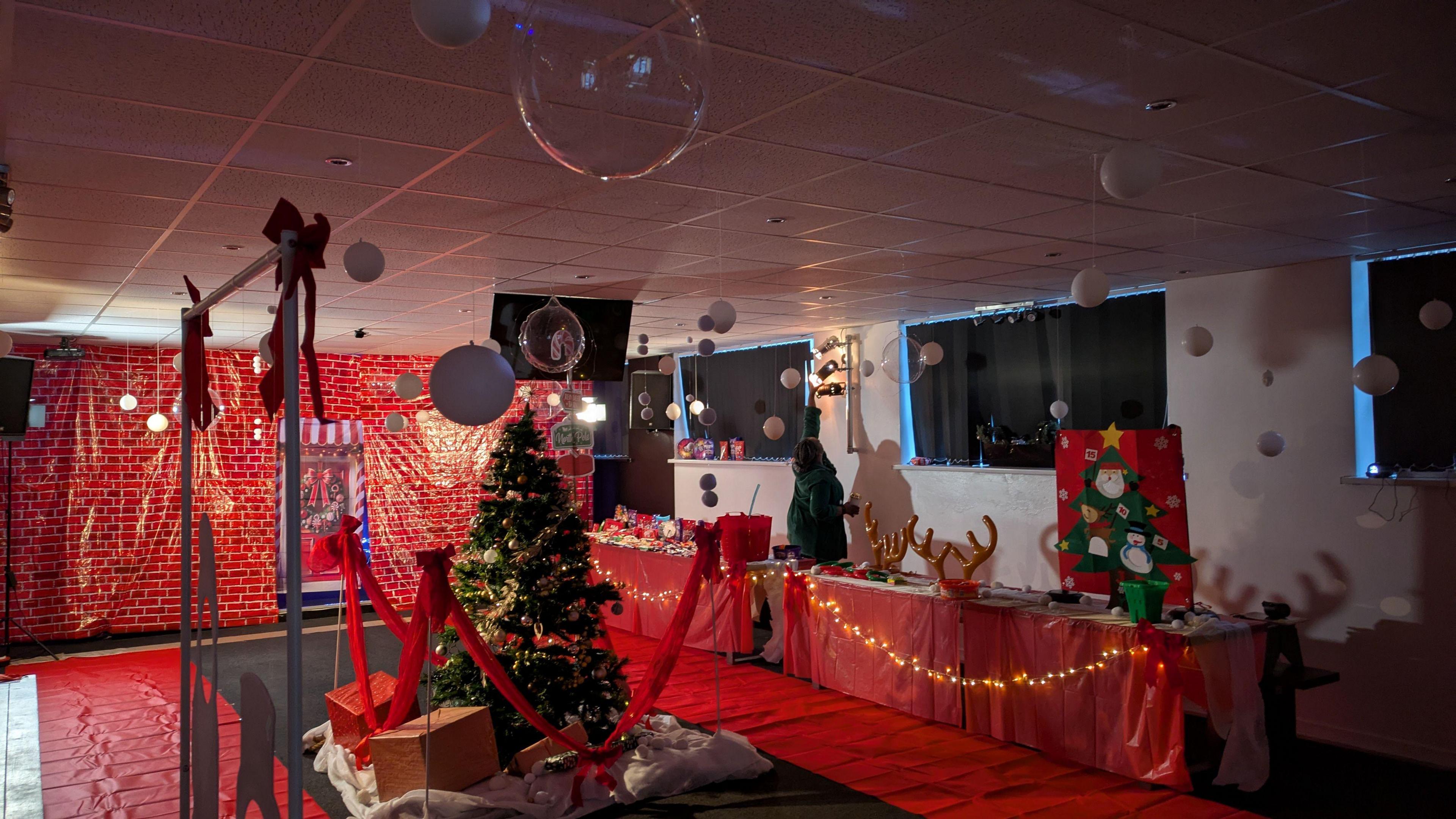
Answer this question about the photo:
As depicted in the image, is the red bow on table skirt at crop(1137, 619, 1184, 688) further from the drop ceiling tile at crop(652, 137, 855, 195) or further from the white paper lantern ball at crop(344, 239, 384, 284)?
the white paper lantern ball at crop(344, 239, 384, 284)

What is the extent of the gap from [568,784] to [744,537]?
113 inches

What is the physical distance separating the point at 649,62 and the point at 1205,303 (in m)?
5.76

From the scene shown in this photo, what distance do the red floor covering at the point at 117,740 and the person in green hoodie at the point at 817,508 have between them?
438cm

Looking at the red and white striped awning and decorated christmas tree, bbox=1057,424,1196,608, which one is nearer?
decorated christmas tree, bbox=1057,424,1196,608

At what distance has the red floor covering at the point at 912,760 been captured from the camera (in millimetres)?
4359

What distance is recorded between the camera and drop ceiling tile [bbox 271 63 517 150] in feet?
8.86

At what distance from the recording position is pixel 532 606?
5.00 metres

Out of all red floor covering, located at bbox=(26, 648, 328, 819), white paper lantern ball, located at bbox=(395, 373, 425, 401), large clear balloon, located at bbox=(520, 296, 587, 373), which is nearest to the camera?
red floor covering, located at bbox=(26, 648, 328, 819)

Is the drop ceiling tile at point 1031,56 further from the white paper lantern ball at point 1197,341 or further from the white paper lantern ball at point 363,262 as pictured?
the white paper lantern ball at point 1197,341

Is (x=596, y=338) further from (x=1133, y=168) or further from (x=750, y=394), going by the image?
(x=1133, y=168)

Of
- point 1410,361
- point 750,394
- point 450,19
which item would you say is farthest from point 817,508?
point 450,19

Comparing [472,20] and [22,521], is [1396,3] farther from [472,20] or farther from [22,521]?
[22,521]

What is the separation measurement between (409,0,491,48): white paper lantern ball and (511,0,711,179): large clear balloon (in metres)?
0.21

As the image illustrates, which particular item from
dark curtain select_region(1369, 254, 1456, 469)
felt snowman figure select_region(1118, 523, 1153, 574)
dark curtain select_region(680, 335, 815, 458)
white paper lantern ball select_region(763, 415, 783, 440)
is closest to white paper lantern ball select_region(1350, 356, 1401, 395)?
dark curtain select_region(1369, 254, 1456, 469)
